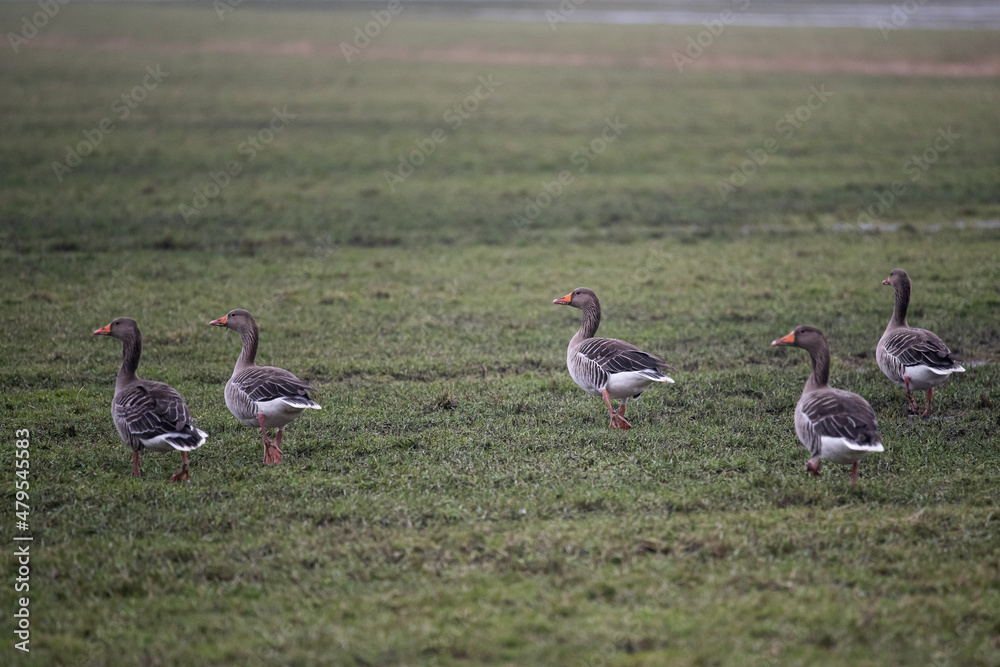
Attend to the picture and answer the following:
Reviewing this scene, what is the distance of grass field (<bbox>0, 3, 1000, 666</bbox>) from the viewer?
6742mm

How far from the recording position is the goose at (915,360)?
33.9 feet

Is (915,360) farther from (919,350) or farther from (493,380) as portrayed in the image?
(493,380)

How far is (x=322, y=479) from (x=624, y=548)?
320 cm

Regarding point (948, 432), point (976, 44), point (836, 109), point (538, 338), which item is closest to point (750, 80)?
point (836, 109)

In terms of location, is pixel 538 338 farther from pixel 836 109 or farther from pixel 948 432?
pixel 836 109

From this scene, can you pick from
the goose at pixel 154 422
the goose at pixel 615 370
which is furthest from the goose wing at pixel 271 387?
the goose at pixel 615 370

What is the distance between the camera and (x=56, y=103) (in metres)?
33.3

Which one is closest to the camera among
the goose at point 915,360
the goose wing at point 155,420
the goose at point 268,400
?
the goose wing at point 155,420

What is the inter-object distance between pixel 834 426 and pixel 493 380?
4.97 m

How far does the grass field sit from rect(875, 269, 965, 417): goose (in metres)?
0.49

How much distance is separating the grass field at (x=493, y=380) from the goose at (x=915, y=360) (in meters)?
0.49

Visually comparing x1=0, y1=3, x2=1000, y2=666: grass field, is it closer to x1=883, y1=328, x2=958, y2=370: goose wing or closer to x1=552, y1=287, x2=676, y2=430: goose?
x1=552, y1=287, x2=676, y2=430: goose

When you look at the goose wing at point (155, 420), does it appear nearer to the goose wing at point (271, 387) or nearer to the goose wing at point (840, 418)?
the goose wing at point (271, 387)

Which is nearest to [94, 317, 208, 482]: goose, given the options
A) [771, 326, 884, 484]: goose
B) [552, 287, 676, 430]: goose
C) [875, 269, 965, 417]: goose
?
[552, 287, 676, 430]: goose
